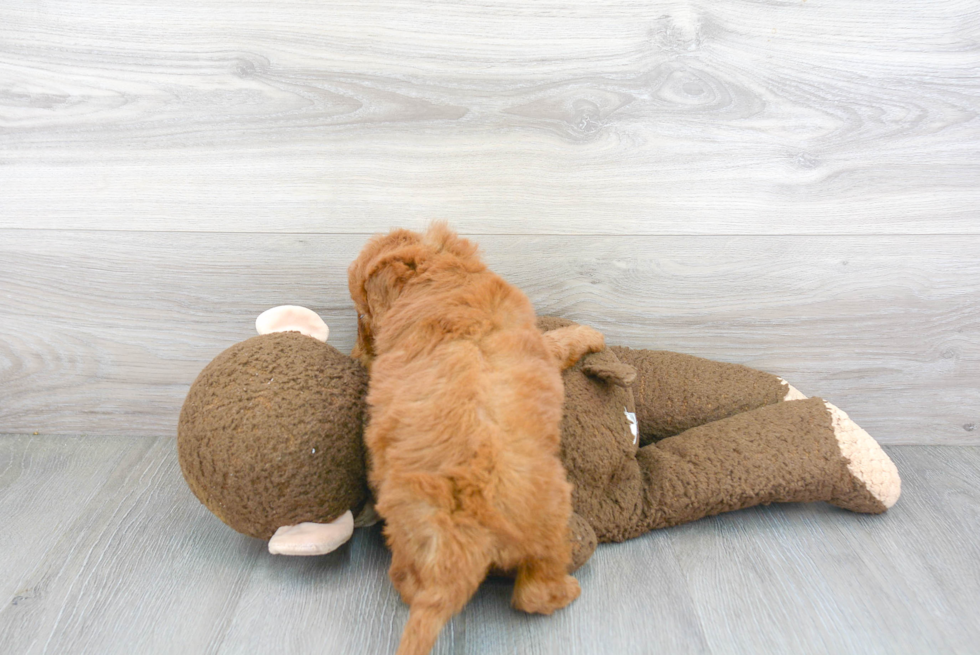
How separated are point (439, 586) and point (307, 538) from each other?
232 millimetres

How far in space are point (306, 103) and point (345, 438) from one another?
1.63 feet

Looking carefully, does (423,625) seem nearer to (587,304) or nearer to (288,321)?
(288,321)

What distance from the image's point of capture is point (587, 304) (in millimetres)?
1026

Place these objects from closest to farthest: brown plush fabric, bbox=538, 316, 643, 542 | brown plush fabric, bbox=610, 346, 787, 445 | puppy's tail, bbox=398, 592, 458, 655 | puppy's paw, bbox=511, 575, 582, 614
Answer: puppy's tail, bbox=398, 592, 458, 655, puppy's paw, bbox=511, 575, 582, 614, brown plush fabric, bbox=538, 316, 643, 542, brown plush fabric, bbox=610, 346, 787, 445

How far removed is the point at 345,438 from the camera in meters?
0.77

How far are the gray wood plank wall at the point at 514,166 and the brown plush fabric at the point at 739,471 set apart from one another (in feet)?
0.65

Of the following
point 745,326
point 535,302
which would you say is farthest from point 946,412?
point 535,302

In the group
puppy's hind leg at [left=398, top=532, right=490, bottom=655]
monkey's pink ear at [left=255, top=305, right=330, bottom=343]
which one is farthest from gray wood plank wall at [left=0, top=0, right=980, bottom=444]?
puppy's hind leg at [left=398, top=532, right=490, bottom=655]

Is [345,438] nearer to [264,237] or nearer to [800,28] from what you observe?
[264,237]

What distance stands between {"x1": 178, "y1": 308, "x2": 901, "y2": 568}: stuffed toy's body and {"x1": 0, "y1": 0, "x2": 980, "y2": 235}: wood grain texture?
22 centimetres

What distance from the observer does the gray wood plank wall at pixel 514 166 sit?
3.00 feet

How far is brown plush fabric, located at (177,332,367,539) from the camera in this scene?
0.74 metres

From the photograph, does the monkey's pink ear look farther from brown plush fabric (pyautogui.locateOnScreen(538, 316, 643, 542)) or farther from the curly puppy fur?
brown plush fabric (pyautogui.locateOnScreen(538, 316, 643, 542))

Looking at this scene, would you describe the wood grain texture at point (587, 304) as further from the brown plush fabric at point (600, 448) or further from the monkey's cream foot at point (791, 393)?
the brown plush fabric at point (600, 448)
